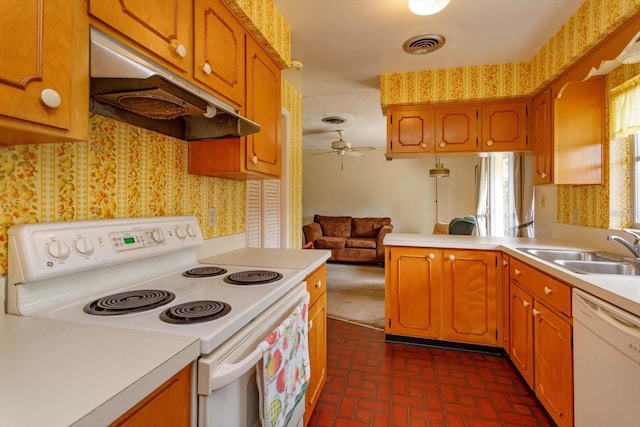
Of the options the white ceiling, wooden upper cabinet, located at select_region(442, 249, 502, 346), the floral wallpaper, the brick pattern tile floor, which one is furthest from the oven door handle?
the floral wallpaper

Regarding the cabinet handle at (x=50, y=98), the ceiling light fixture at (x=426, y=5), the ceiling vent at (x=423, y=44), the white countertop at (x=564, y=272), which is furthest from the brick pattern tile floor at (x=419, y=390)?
the ceiling vent at (x=423, y=44)

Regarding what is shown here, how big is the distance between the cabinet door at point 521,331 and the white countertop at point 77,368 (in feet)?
6.55

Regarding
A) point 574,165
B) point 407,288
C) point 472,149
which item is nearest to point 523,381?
point 407,288

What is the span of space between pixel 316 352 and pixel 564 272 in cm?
128

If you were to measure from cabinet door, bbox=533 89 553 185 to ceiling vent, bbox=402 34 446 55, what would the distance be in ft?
3.11

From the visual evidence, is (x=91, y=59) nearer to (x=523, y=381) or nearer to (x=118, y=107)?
(x=118, y=107)

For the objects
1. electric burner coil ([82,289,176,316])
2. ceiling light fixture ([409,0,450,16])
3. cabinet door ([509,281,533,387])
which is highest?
ceiling light fixture ([409,0,450,16])

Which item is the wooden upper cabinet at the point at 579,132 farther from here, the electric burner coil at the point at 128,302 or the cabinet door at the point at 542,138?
the electric burner coil at the point at 128,302

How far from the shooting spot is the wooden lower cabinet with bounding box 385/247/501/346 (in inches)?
94.6

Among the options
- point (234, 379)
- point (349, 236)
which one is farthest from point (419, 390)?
point (349, 236)

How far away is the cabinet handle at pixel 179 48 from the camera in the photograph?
108 centimetres

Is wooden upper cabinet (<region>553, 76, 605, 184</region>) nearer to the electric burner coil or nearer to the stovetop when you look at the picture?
the stovetop

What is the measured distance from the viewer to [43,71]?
2.19ft

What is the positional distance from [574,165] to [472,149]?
0.76 meters
